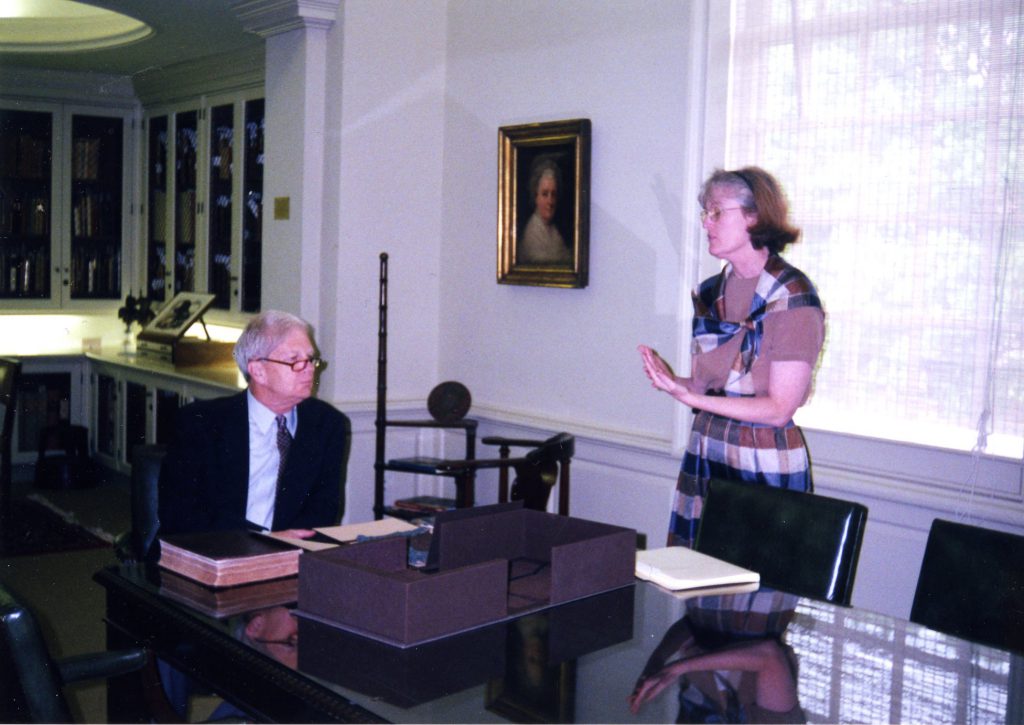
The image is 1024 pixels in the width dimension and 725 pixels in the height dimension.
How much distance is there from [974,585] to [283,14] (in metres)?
4.19

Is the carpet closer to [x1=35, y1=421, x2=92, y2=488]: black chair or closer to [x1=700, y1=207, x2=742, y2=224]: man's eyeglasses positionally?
[x1=35, y1=421, x2=92, y2=488]: black chair

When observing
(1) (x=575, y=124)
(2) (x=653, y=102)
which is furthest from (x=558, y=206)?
(2) (x=653, y=102)

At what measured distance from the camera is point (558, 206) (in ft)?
16.2

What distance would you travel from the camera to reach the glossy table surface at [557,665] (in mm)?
1699

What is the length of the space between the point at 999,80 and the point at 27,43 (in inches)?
250

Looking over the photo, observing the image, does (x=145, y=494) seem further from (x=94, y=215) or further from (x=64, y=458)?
(x=94, y=215)

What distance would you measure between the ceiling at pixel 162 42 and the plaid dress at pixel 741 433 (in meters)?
3.66

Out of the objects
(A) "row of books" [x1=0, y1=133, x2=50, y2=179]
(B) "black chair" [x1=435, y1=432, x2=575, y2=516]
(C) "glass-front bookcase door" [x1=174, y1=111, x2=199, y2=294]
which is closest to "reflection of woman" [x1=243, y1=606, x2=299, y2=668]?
(B) "black chair" [x1=435, y1=432, x2=575, y2=516]

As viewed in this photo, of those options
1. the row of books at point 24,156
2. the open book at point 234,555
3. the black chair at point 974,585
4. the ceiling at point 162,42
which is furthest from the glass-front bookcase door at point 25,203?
the black chair at point 974,585

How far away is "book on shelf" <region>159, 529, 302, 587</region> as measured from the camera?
227cm

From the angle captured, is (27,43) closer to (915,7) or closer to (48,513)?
(48,513)

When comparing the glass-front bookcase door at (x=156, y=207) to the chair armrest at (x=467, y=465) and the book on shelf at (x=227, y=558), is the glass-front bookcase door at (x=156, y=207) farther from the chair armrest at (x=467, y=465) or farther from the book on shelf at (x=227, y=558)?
the book on shelf at (x=227, y=558)

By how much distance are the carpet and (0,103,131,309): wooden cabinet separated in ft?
6.03

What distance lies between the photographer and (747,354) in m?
3.21
